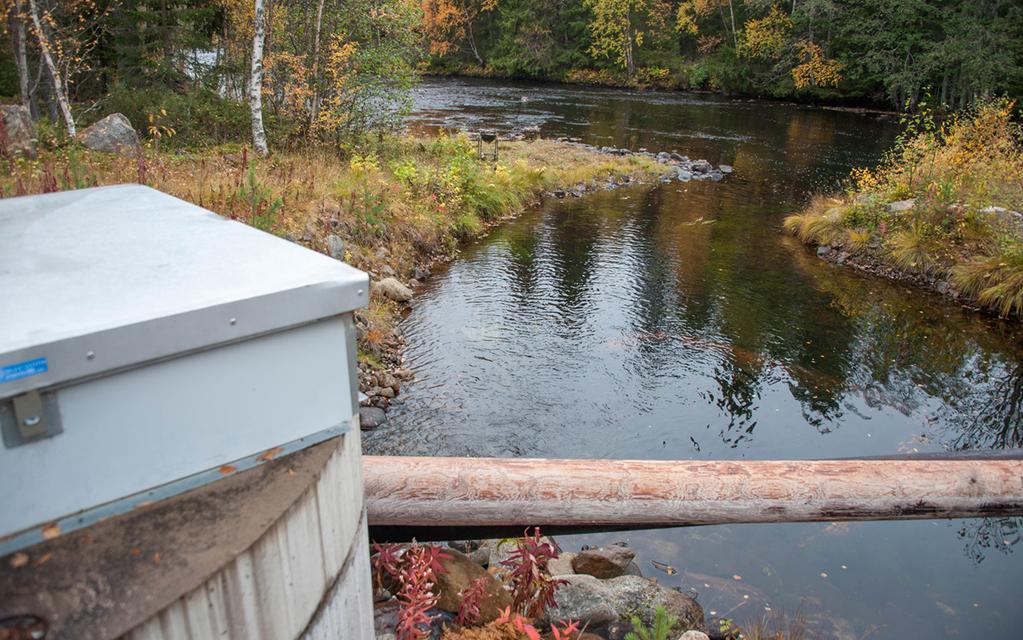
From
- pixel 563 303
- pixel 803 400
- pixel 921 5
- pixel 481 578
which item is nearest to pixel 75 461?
pixel 481 578

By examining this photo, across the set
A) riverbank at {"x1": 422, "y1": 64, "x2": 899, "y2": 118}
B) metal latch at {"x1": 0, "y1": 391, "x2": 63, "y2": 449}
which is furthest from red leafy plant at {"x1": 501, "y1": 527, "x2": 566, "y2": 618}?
riverbank at {"x1": 422, "y1": 64, "x2": 899, "y2": 118}

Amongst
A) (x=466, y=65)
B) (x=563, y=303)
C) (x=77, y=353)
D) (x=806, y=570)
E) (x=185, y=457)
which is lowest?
(x=806, y=570)

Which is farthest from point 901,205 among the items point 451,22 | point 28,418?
point 451,22

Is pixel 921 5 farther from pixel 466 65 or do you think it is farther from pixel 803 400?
pixel 803 400

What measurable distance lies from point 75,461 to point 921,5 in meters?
39.5

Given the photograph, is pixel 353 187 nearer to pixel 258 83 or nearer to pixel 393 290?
pixel 393 290

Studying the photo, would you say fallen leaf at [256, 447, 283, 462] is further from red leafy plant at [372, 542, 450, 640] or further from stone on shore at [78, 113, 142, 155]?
stone on shore at [78, 113, 142, 155]

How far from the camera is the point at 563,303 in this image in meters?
10.1

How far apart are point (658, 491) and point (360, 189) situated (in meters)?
9.18

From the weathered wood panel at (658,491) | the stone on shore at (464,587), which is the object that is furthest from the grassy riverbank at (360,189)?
the weathered wood panel at (658,491)

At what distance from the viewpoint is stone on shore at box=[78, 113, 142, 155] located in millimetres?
10797

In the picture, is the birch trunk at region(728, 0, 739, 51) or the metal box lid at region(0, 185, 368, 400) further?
the birch trunk at region(728, 0, 739, 51)

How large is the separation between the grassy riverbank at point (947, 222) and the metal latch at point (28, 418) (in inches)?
465

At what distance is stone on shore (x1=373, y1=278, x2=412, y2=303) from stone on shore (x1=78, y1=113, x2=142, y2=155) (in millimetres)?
4332
